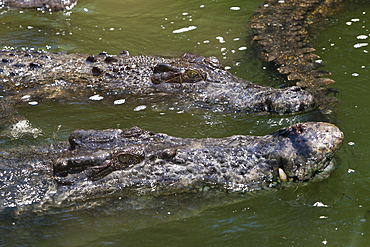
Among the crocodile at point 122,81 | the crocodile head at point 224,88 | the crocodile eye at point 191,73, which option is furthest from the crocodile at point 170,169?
the crocodile eye at point 191,73

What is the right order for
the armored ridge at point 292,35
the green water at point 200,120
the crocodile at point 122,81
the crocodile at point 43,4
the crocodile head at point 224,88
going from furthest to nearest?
the crocodile at point 43,4
the armored ridge at point 292,35
the crocodile at point 122,81
the crocodile head at point 224,88
the green water at point 200,120

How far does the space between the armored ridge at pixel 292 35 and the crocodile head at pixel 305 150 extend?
2401 millimetres

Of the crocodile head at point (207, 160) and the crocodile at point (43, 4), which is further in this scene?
the crocodile at point (43, 4)

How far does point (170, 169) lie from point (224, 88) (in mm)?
2798

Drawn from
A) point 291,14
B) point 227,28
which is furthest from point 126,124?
point 291,14

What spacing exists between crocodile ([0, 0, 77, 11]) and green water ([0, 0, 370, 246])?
283 millimetres

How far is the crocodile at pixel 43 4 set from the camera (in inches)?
424

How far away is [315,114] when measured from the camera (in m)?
5.42

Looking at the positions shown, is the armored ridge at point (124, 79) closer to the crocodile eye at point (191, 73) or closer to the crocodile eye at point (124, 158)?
the crocodile eye at point (191, 73)

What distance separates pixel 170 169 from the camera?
12.8ft

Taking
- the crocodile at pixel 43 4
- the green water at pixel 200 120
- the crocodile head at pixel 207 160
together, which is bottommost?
the green water at pixel 200 120

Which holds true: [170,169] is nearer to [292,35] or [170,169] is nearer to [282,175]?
[282,175]

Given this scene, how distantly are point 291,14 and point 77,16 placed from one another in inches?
232

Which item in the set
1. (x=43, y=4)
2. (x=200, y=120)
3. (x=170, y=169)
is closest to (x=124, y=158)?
(x=170, y=169)
